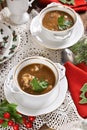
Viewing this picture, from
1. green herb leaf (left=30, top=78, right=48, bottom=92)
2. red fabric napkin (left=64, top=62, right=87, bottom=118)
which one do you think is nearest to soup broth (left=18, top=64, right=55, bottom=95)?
green herb leaf (left=30, top=78, right=48, bottom=92)

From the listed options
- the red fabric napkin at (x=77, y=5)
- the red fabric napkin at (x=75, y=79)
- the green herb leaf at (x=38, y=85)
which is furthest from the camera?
the red fabric napkin at (x=77, y=5)

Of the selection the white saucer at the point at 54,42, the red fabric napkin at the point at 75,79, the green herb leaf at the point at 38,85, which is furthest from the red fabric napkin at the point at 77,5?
the green herb leaf at the point at 38,85

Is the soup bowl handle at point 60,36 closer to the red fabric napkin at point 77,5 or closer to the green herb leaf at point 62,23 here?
the green herb leaf at point 62,23

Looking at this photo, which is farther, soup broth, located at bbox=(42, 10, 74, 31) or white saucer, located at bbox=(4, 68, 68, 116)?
soup broth, located at bbox=(42, 10, 74, 31)

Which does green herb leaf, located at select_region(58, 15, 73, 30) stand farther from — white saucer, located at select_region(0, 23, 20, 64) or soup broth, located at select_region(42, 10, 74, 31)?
white saucer, located at select_region(0, 23, 20, 64)

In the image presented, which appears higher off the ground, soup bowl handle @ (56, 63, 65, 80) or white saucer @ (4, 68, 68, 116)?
soup bowl handle @ (56, 63, 65, 80)
